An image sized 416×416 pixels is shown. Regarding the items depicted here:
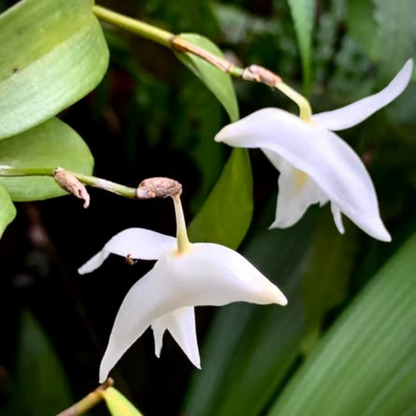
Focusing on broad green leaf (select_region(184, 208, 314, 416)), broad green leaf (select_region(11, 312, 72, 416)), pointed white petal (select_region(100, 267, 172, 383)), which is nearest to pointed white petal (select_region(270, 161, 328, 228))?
pointed white petal (select_region(100, 267, 172, 383))

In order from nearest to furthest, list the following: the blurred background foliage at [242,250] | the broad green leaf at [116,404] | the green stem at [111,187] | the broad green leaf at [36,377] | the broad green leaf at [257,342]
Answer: the green stem at [111,187]
the broad green leaf at [116,404]
the blurred background foliage at [242,250]
the broad green leaf at [257,342]
the broad green leaf at [36,377]

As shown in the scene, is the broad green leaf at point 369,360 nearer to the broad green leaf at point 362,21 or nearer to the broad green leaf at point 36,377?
the broad green leaf at point 362,21

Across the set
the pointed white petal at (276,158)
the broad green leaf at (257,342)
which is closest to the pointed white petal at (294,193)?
the pointed white petal at (276,158)

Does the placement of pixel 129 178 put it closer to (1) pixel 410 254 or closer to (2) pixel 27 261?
(2) pixel 27 261

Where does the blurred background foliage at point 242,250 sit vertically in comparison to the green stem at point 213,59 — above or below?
below

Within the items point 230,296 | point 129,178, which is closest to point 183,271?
point 230,296

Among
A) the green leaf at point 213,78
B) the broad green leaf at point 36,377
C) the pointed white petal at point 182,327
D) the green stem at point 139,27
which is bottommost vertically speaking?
the broad green leaf at point 36,377
